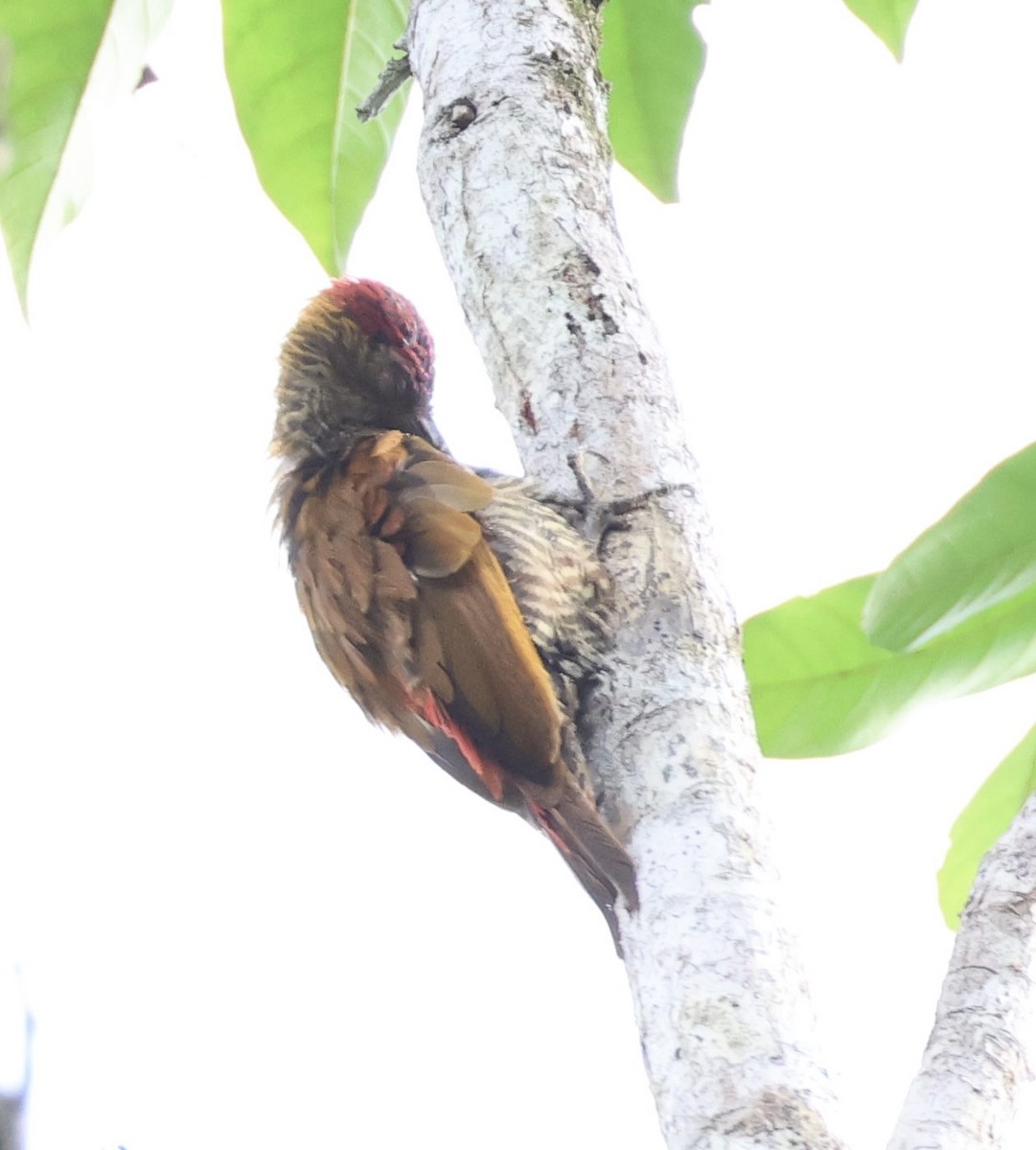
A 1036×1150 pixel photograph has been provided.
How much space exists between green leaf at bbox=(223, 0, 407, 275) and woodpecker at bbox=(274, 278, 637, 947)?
0.42 metres

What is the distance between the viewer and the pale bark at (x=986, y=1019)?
51.0 inches

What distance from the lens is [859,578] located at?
7.39ft

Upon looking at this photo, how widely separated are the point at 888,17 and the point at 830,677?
1.15m

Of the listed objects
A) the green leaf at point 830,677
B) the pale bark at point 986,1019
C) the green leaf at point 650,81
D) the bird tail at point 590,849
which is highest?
the green leaf at point 650,81

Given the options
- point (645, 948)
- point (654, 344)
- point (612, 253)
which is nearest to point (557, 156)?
point (612, 253)

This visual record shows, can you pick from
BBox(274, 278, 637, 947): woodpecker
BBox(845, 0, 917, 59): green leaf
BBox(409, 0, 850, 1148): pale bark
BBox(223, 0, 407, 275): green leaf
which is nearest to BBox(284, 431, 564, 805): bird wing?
BBox(274, 278, 637, 947): woodpecker

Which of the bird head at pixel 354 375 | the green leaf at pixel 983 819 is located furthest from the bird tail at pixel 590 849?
the bird head at pixel 354 375

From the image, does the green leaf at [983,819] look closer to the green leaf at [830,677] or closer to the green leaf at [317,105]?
the green leaf at [830,677]

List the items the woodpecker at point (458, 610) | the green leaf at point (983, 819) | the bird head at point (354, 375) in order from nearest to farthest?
1. the woodpecker at point (458, 610)
2. the green leaf at point (983, 819)
3. the bird head at point (354, 375)

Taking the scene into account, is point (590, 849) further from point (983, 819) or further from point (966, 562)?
point (983, 819)

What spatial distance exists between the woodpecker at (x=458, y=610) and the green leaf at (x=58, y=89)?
0.64 metres

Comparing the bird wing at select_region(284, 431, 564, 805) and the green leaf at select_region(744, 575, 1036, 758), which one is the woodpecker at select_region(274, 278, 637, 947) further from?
the green leaf at select_region(744, 575, 1036, 758)

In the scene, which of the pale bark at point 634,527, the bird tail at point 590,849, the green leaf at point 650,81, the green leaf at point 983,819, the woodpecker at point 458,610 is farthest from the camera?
the green leaf at point 650,81

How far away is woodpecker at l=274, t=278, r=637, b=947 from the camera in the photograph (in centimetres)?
200
